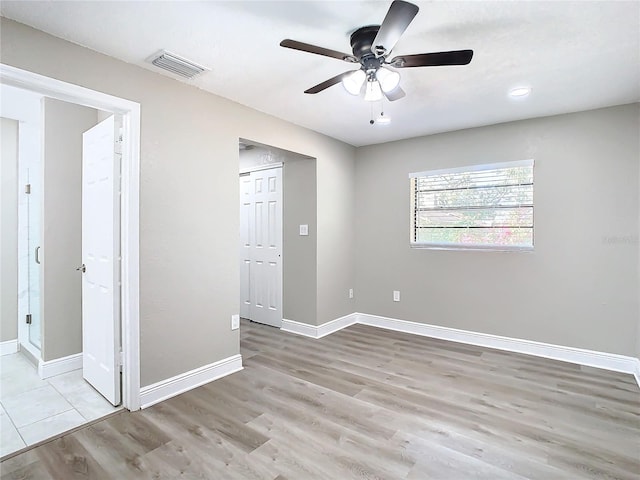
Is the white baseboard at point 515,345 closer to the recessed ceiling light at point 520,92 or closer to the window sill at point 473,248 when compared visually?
the window sill at point 473,248

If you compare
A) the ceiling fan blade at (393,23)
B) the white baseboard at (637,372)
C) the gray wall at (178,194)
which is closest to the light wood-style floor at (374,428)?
the white baseboard at (637,372)

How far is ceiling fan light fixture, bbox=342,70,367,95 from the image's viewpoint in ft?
6.80

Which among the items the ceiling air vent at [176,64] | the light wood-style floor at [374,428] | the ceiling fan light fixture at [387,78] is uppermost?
the ceiling air vent at [176,64]

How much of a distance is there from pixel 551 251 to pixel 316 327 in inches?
105

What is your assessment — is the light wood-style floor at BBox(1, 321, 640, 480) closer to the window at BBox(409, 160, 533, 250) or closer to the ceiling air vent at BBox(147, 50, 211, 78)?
the window at BBox(409, 160, 533, 250)

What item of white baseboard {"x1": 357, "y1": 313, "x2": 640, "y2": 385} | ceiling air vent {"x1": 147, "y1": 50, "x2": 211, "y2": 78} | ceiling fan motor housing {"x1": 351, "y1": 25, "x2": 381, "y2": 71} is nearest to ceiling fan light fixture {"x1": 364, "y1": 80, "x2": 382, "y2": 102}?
ceiling fan motor housing {"x1": 351, "y1": 25, "x2": 381, "y2": 71}

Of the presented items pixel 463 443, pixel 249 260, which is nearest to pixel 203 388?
pixel 463 443

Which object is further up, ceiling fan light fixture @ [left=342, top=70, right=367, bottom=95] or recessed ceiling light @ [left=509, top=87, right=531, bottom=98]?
recessed ceiling light @ [left=509, top=87, right=531, bottom=98]

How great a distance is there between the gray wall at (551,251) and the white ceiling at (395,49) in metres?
0.42

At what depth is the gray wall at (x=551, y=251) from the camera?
3.20 meters

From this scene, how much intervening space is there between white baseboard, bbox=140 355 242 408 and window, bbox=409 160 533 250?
2.59 m

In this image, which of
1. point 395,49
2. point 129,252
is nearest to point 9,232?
point 129,252

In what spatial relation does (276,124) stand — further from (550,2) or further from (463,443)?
(463,443)

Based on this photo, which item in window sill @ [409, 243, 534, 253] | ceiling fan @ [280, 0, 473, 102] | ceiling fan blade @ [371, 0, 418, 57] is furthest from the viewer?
window sill @ [409, 243, 534, 253]
